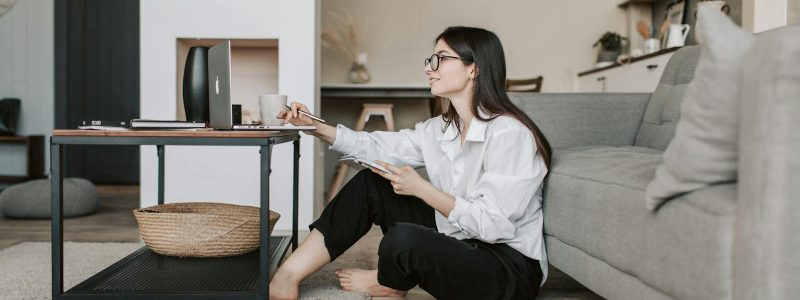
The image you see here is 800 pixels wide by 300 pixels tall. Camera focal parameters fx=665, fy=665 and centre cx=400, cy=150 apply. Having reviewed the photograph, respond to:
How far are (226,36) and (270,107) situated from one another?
4.46 feet

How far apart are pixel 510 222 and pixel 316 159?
73.4 inches

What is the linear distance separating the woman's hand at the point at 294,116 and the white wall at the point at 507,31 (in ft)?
12.0

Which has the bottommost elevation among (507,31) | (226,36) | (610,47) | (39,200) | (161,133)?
(39,200)

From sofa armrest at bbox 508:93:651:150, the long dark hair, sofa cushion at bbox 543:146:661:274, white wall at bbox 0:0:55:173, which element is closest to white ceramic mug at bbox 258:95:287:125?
the long dark hair

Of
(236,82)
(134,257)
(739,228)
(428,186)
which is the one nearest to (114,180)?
(236,82)

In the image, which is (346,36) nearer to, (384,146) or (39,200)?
(39,200)

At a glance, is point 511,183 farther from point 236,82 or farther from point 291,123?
point 236,82

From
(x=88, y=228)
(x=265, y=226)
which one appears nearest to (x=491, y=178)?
(x=265, y=226)

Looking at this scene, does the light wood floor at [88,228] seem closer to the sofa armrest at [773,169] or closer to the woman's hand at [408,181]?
the woman's hand at [408,181]

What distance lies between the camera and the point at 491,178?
1500mm

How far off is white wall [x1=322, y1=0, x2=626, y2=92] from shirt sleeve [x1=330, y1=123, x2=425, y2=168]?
12.0 ft

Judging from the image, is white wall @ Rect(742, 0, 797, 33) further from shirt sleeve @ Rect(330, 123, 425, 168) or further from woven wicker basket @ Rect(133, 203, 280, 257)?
woven wicker basket @ Rect(133, 203, 280, 257)

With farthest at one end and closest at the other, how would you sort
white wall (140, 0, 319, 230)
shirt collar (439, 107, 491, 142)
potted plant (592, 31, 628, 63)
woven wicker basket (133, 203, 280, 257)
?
1. potted plant (592, 31, 628, 63)
2. white wall (140, 0, 319, 230)
3. woven wicker basket (133, 203, 280, 257)
4. shirt collar (439, 107, 491, 142)

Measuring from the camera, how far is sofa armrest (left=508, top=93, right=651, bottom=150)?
2.43 metres
